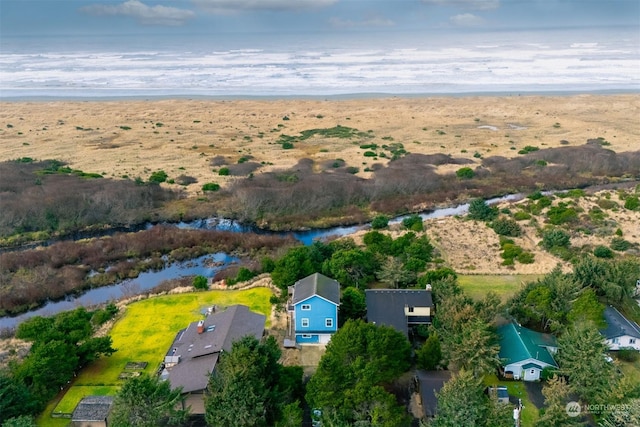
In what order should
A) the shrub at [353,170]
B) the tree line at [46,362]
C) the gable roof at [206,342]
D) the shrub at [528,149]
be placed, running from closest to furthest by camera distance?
the tree line at [46,362] < the gable roof at [206,342] < the shrub at [353,170] < the shrub at [528,149]

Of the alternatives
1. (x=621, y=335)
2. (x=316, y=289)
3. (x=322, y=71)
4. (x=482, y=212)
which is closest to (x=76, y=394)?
(x=316, y=289)

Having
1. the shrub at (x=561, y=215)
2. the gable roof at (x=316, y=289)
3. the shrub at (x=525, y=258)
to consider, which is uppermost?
the gable roof at (x=316, y=289)

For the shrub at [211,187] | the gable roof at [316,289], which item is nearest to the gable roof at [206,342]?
the gable roof at [316,289]

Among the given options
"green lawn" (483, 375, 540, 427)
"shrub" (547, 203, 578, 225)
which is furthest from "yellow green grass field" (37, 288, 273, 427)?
"shrub" (547, 203, 578, 225)

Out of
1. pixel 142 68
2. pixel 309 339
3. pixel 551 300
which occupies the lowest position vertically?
pixel 309 339

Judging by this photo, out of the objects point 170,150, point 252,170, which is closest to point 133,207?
point 252,170

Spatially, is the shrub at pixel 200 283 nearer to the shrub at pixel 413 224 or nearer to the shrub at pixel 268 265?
the shrub at pixel 268 265

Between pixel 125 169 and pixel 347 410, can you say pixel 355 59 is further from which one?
pixel 347 410
